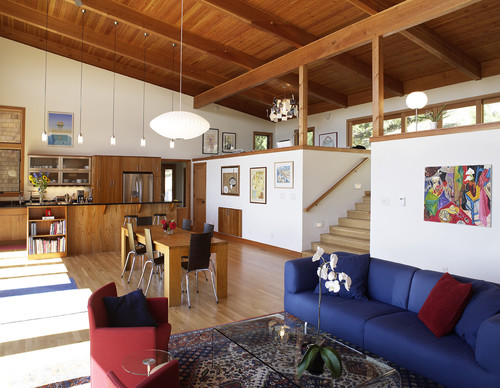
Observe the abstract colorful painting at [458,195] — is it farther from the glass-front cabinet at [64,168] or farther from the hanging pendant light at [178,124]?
the glass-front cabinet at [64,168]

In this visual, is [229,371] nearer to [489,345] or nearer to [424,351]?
[424,351]

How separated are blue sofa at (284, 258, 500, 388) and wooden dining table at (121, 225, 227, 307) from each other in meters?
1.17

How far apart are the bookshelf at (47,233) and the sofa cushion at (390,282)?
19.4ft

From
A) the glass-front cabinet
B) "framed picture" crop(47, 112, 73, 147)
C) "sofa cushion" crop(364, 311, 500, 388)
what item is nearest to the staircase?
"sofa cushion" crop(364, 311, 500, 388)

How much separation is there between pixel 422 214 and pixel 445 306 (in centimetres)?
216

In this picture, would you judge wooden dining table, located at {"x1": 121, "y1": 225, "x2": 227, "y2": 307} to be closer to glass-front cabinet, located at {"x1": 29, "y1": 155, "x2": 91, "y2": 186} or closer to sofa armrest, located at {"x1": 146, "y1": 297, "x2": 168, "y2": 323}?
sofa armrest, located at {"x1": 146, "y1": 297, "x2": 168, "y2": 323}

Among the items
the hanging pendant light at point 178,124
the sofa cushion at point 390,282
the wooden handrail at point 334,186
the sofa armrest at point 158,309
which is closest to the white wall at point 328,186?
the wooden handrail at point 334,186

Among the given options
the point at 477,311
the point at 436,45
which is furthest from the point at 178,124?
the point at 436,45

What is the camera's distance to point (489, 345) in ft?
7.36

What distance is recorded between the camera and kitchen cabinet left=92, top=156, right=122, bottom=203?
9.38m

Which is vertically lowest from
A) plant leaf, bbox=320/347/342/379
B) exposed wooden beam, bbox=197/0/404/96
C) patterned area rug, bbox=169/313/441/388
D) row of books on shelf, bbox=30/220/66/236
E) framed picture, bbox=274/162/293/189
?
patterned area rug, bbox=169/313/441/388

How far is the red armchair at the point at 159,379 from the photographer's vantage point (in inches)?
61.5

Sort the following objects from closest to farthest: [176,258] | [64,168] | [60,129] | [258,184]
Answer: [176,258] < [258,184] < [64,168] < [60,129]

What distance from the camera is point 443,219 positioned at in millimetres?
4449
